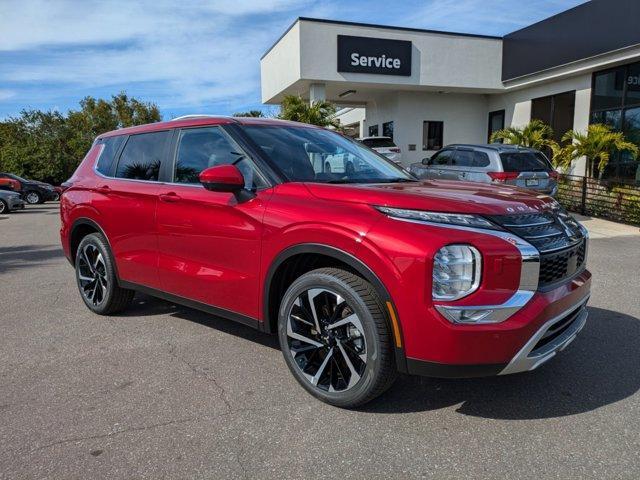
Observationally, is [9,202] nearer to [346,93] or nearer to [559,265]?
[346,93]

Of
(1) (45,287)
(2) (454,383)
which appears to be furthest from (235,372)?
(1) (45,287)

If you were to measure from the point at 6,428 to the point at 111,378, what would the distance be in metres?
0.75

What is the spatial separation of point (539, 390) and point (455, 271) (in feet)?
4.23

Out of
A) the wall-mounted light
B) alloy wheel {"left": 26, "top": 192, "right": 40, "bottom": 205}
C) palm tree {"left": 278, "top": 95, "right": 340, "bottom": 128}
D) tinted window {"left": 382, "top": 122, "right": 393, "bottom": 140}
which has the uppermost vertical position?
the wall-mounted light

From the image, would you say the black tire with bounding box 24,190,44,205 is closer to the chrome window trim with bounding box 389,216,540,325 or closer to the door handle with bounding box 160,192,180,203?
the door handle with bounding box 160,192,180,203

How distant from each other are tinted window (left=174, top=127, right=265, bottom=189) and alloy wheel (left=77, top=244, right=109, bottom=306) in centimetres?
144

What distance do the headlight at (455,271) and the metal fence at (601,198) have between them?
33.8 ft

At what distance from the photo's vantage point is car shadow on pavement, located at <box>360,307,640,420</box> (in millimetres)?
3111

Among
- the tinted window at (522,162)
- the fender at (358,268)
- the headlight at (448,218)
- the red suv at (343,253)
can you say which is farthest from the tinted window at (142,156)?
the tinted window at (522,162)

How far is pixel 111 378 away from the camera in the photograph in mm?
3619

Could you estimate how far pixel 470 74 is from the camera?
64.6 ft

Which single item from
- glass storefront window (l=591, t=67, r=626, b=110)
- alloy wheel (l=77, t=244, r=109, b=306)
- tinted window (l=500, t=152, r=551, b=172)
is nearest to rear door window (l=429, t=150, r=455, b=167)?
tinted window (l=500, t=152, r=551, b=172)

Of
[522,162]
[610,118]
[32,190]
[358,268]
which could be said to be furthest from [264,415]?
[32,190]

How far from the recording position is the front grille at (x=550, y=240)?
2824 millimetres
